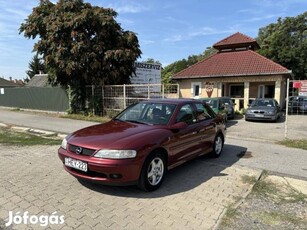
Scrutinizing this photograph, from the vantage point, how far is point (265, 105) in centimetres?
1636

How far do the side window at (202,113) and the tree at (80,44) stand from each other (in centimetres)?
1031

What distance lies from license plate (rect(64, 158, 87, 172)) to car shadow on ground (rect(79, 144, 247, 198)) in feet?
1.78

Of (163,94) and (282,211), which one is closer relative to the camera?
(282,211)

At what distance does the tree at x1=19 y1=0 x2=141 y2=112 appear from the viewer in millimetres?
15719

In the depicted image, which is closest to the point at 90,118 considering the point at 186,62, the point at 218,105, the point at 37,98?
the point at 218,105

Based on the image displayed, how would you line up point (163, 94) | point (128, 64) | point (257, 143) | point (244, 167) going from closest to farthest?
point (244, 167) < point (257, 143) < point (163, 94) < point (128, 64)

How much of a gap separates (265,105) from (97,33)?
11.0m

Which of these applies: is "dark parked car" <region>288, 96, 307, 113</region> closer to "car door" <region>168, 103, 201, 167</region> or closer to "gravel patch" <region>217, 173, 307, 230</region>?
"car door" <region>168, 103, 201, 167</region>

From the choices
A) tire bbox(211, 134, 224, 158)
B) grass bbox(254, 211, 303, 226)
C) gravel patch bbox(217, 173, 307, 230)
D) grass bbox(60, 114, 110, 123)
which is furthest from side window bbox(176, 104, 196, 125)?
grass bbox(60, 114, 110, 123)

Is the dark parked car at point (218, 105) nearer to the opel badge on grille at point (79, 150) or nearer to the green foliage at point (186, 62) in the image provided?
the opel badge on grille at point (79, 150)

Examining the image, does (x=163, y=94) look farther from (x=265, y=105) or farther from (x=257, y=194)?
(x=257, y=194)

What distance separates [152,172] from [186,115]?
168cm

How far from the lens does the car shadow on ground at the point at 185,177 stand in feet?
15.0

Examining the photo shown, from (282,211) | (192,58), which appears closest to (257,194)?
(282,211)
